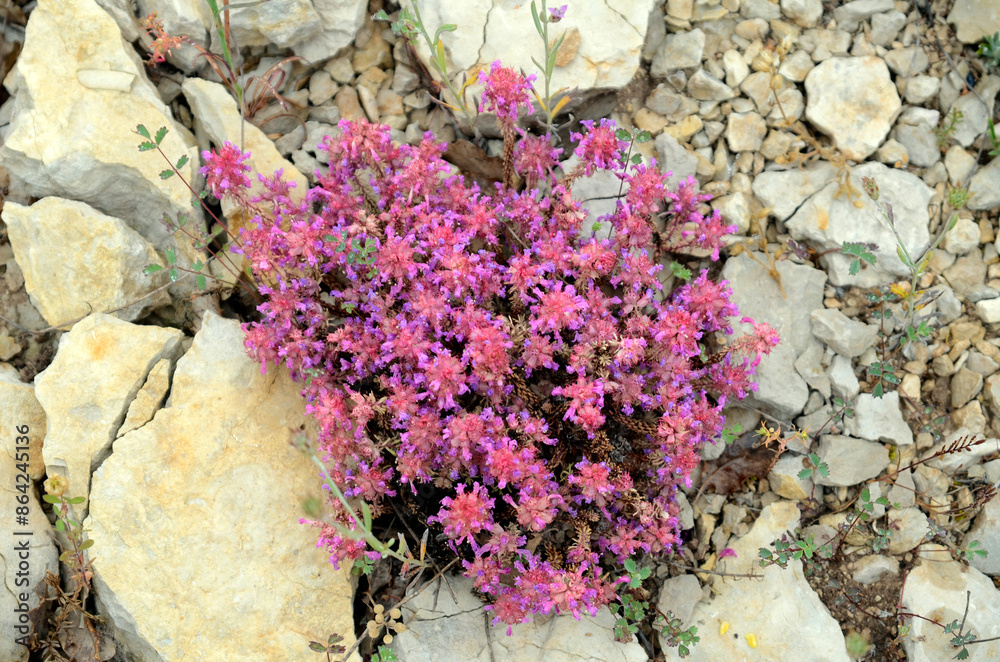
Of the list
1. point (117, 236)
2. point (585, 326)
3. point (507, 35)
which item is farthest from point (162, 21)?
point (585, 326)

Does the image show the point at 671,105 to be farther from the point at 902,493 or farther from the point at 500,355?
the point at 902,493

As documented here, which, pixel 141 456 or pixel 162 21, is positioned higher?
pixel 162 21

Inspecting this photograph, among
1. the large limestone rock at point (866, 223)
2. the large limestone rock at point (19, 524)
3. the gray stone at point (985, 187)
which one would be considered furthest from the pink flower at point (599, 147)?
the large limestone rock at point (19, 524)

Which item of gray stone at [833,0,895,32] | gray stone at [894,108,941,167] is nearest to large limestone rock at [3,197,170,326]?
gray stone at [833,0,895,32]

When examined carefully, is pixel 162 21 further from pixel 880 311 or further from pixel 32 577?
pixel 880 311

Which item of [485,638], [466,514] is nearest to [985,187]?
[466,514]
